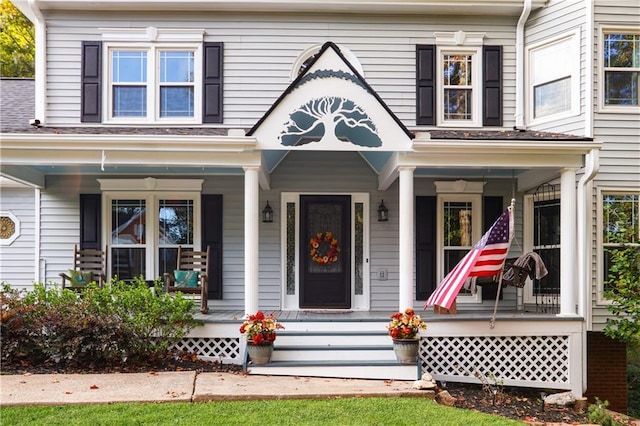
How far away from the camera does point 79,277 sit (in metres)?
8.73

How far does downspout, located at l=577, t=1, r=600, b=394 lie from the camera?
26.3 ft

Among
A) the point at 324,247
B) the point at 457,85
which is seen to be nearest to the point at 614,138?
the point at 457,85

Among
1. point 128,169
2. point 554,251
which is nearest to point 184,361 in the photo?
point 128,169

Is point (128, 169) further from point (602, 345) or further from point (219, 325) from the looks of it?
point (602, 345)

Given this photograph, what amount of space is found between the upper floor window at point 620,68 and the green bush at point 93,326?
7.51 meters

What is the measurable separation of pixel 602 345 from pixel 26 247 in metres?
10.2

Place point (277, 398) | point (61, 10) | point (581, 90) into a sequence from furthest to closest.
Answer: point (61, 10) < point (581, 90) < point (277, 398)

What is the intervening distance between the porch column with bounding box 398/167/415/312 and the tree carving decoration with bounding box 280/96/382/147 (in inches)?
29.7

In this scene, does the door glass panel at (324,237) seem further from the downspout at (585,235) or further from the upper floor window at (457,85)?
the downspout at (585,235)

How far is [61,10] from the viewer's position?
9.45 metres

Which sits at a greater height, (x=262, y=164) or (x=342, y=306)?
(x=262, y=164)

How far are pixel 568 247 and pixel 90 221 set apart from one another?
7.86 meters

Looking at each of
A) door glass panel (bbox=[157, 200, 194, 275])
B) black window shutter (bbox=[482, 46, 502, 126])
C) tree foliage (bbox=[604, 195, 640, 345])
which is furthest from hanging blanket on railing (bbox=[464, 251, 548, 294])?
→ door glass panel (bbox=[157, 200, 194, 275])

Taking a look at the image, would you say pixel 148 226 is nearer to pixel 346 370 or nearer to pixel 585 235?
pixel 346 370
